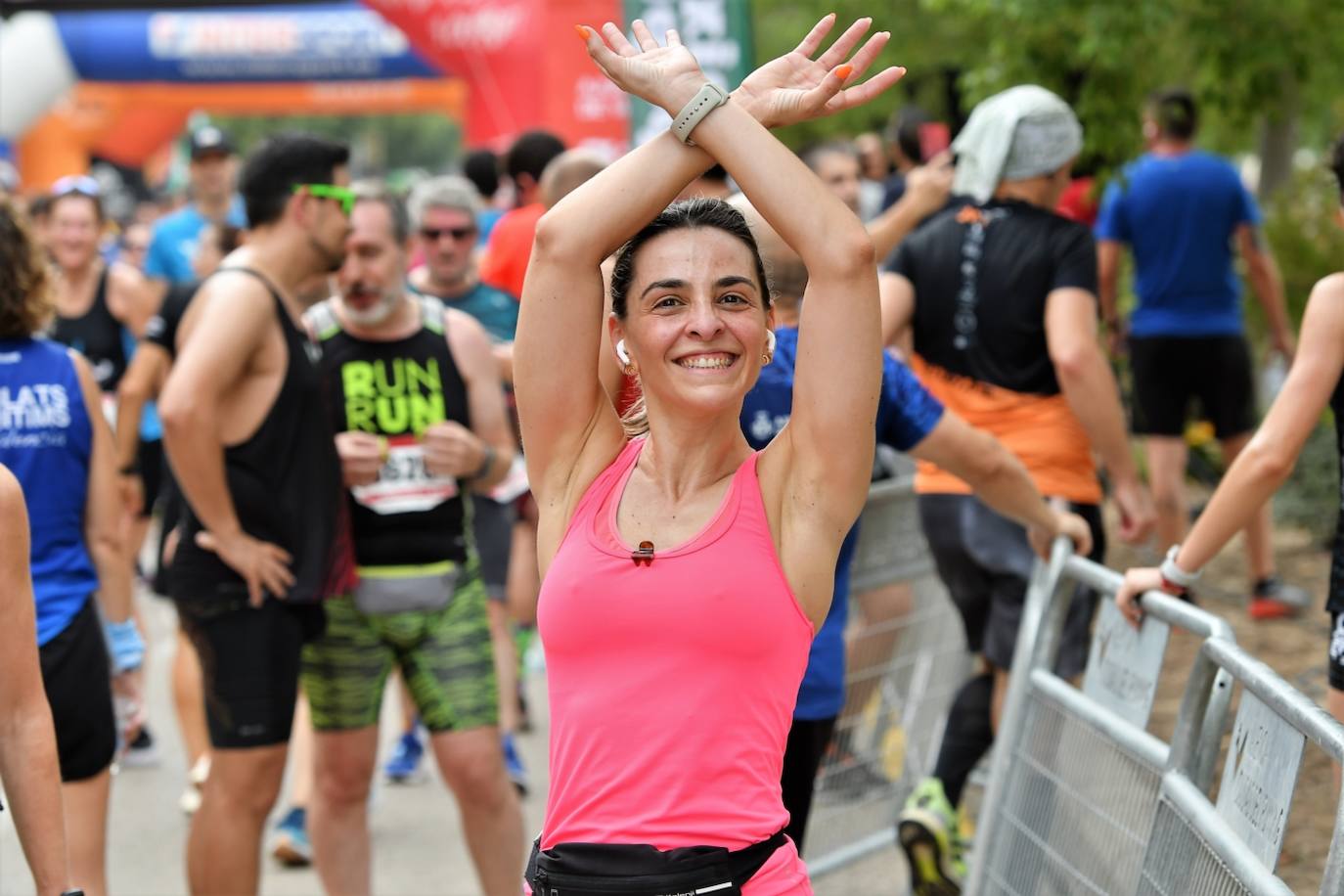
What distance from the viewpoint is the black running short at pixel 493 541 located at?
7.10m

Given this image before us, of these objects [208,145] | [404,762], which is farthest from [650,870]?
[208,145]

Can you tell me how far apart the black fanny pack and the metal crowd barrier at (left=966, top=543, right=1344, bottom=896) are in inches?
31.6

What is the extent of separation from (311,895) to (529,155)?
3784 mm

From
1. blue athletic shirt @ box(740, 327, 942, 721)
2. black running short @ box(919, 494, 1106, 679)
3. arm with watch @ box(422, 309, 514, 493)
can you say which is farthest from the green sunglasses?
black running short @ box(919, 494, 1106, 679)

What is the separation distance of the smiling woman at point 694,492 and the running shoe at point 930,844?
2.26m

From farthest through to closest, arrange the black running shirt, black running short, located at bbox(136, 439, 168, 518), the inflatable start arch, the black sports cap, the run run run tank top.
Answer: the inflatable start arch, the black sports cap, black running short, located at bbox(136, 439, 168, 518), the run run run tank top, the black running shirt

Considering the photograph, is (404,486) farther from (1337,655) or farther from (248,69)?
(248,69)

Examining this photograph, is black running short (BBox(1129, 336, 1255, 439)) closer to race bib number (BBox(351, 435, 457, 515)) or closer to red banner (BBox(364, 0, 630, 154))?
race bib number (BBox(351, 435, 457, 515))

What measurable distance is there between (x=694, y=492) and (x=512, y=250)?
15.8 feet

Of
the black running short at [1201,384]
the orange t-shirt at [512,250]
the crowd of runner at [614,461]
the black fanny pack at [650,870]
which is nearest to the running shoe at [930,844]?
the crowd of runner at [614,461]

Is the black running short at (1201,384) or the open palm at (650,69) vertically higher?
the open palm at (650,69)

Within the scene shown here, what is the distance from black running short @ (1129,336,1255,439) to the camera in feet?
28.3

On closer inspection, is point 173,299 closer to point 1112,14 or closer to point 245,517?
point 245,517

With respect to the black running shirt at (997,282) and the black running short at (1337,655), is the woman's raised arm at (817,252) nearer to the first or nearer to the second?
the black running short at (1337,655)
